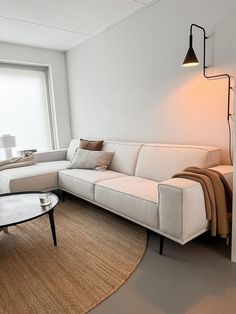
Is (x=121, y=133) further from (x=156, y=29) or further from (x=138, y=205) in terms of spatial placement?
(x=138, y=205)

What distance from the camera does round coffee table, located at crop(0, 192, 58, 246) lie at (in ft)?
6.32

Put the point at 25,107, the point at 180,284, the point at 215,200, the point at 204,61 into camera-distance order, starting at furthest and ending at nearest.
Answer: the point at 25,107 → the point at 204,61 → the point at 215,200 → the point at 180,284

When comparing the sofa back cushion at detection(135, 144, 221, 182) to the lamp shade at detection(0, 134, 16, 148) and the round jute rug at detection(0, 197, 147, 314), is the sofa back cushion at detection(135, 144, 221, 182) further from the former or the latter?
the lamp shade at detection(0, 134, 16, 148)

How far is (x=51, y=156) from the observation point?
4043mm

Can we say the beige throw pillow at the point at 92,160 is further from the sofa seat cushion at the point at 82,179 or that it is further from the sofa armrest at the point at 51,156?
the sofa armrest at the point at 51,156

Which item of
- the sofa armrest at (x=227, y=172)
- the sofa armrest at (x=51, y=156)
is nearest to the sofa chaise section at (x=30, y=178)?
the sofa armrest at (x=51, y=156)

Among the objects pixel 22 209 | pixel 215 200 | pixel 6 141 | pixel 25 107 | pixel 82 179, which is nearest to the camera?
pixel 215 200

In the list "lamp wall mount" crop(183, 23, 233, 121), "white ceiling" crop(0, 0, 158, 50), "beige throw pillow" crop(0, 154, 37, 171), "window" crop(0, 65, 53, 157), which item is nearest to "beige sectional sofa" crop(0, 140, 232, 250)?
"beige throw pillow" crop(0, 154, 37, 171)

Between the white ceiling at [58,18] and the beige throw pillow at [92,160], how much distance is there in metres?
1.75

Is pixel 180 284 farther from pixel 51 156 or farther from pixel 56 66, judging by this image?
pixel 56 66

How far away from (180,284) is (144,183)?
1049mm

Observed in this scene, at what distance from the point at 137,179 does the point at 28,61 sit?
294 cm

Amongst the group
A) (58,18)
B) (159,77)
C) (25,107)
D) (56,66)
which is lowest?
(25,107)

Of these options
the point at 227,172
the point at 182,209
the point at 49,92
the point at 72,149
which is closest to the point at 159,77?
the point at 227,172
